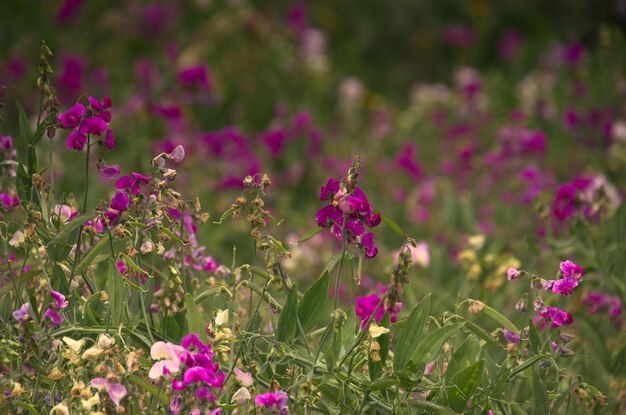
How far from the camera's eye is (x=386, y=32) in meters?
8.16

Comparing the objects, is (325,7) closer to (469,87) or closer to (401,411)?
(469,87)

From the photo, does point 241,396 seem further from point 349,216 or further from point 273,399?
point 349,216

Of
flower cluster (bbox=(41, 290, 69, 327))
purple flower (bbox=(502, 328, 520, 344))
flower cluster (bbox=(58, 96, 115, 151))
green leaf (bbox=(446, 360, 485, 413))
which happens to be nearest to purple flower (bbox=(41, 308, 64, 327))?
flower cluster (bbox=(41, 290, 69, 327))

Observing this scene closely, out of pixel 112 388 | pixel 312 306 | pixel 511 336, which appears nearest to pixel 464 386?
pixel 511 336

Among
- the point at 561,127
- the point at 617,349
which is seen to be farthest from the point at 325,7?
the point at 617,349

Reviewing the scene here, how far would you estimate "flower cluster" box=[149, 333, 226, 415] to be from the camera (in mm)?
1633

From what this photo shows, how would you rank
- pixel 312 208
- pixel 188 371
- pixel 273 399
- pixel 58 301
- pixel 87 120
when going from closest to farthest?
1. pixel 188 371
2. pixel 273 399
3. pixel 58 301
4. pixel 87 120
5. pixel 312 208

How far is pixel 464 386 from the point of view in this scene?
188 centimetres

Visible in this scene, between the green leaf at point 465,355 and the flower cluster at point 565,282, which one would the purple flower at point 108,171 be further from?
the flower cluster at point 565,282

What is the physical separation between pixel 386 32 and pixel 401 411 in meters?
6.56

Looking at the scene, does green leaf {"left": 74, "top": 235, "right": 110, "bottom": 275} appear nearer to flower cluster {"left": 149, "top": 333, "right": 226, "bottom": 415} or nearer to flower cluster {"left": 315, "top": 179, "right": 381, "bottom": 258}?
flower cluster {"left": 149, "top": 333, "right": 226, "bottom": 415}

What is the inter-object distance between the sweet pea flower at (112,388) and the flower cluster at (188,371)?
0.19ft

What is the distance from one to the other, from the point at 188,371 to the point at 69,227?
1.47 ft

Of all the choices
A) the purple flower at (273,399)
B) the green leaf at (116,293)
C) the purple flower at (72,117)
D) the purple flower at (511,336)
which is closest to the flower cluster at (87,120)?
the purple flower at (72,117)
